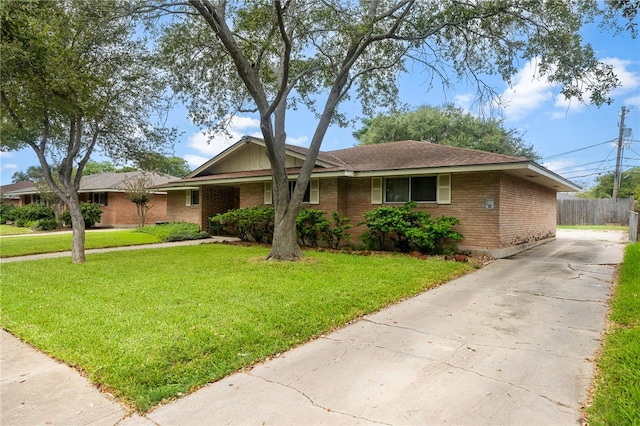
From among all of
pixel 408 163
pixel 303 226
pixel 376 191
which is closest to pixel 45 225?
pixel 303 226

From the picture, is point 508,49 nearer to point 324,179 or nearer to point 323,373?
point 324,179

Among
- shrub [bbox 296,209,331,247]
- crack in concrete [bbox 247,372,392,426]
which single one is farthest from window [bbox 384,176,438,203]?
crack in concrete [bbox 247,372,392,426]

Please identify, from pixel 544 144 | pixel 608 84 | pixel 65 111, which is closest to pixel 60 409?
pixel 65 111

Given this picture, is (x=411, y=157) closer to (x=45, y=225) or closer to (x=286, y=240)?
(x=286, y=240)

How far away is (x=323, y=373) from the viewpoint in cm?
352

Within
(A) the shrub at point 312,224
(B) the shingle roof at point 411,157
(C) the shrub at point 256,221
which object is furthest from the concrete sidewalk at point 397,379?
(C) the shrub at point 256,221

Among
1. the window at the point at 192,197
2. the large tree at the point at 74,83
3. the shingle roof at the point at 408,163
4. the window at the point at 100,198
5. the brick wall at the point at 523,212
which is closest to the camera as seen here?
the large tree at the point at 74,83

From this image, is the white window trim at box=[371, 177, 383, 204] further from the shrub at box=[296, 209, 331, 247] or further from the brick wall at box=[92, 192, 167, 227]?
the brick wall at box=[92, 192, 167, 227]

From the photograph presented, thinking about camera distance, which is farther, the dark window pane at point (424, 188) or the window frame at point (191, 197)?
the window frame at point (191, 197)

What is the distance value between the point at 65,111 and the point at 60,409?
8304mm

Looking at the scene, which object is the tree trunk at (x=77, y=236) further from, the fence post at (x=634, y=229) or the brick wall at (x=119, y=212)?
the fence post at (x=634, y=229)

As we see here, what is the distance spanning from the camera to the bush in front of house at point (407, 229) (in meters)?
10.7

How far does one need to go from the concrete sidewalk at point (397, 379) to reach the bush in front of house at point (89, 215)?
2198 cm

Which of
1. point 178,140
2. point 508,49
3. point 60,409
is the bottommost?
point 60,409
